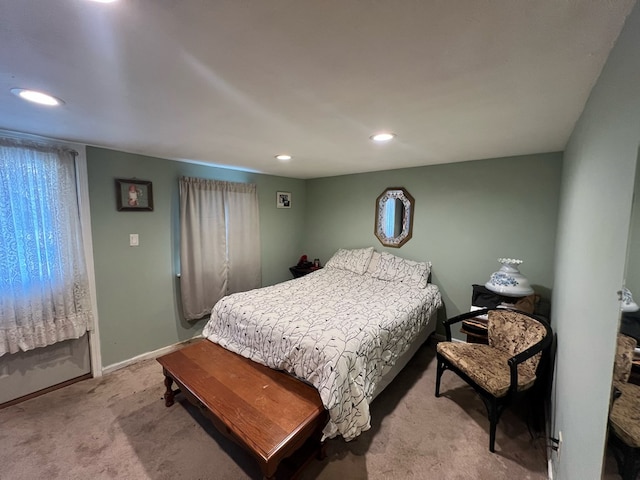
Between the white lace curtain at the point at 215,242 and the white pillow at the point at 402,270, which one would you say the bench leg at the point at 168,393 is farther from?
the white pillow at the point at 402,270

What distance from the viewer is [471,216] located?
2.98m

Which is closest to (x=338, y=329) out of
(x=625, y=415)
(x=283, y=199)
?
(x=625, y=415)

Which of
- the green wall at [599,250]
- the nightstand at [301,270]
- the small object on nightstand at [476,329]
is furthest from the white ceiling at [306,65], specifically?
the nightstand at [301,270]

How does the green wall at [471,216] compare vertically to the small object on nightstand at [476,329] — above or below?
above

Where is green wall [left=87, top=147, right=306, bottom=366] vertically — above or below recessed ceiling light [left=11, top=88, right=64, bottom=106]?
below

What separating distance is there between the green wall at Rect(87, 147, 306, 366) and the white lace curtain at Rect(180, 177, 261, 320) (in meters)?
0.12

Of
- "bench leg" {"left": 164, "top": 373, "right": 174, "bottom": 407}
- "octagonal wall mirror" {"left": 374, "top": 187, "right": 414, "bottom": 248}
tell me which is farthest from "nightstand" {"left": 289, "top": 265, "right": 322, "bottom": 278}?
"bench leg" {"left": 164, "top": 373, "right": 174, "bottom": 407}

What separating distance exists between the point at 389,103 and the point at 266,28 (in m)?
0.76

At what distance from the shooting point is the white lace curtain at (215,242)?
3.01m

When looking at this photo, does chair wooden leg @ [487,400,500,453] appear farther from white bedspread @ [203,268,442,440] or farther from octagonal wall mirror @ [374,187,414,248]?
octagonal wall mirror @ [374,187,414,248]

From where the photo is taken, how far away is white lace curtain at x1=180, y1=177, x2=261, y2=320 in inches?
118

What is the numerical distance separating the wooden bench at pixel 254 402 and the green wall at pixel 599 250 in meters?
1.22

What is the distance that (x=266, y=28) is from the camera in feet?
2.68

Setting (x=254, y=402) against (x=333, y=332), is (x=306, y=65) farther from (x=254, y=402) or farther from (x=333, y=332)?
(x=254, y=402)
